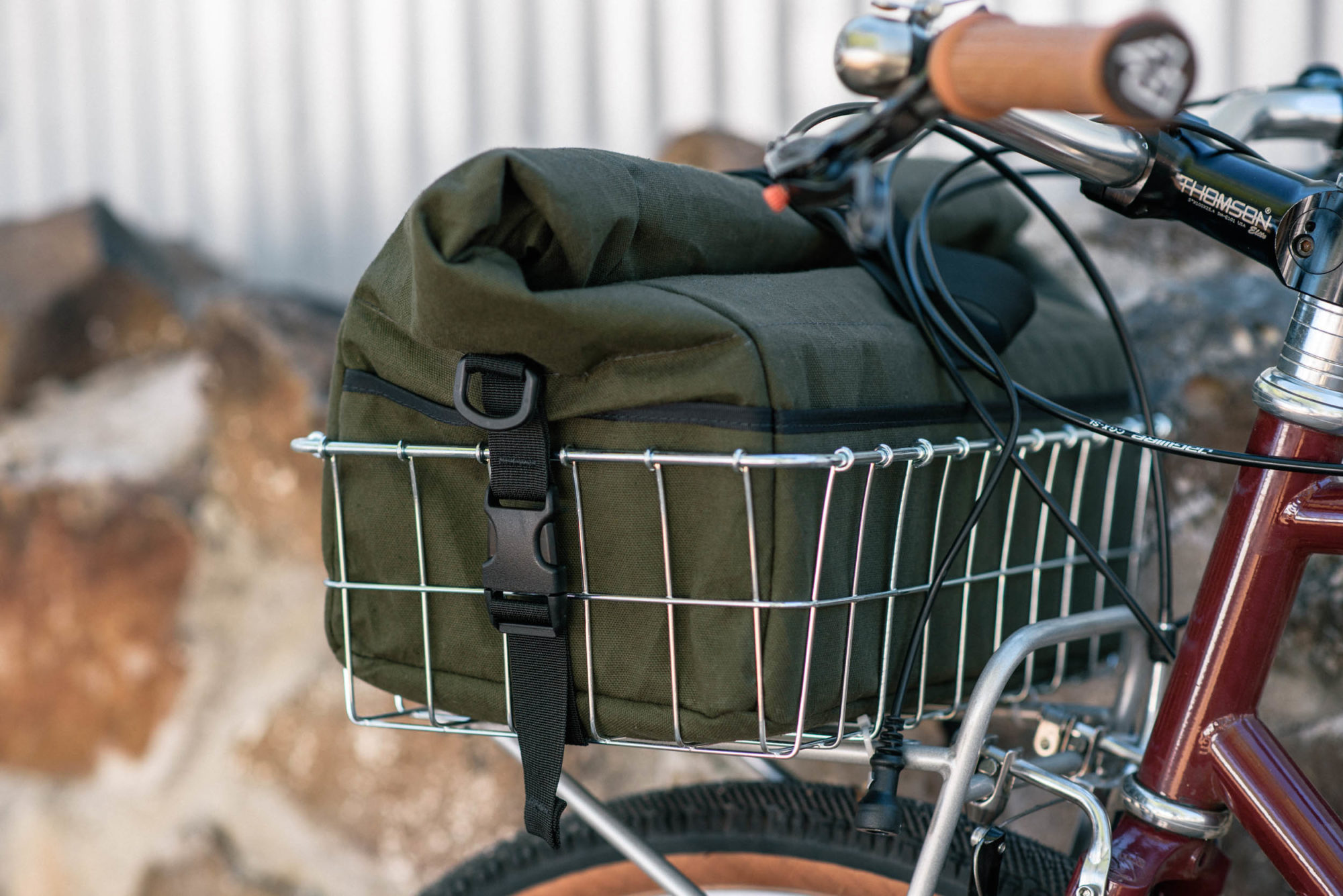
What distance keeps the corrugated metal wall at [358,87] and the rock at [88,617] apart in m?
0.43

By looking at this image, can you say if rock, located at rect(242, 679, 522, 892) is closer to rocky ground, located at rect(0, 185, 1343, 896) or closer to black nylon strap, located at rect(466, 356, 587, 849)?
rocky ground, located at rect(0, 185, 1343, 896)

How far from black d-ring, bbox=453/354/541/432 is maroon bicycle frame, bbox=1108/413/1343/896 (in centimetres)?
42

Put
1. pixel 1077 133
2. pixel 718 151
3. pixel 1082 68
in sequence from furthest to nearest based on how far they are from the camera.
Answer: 1. pixel 718 151
2. pixel 1077 133
3. pixel 1082 68

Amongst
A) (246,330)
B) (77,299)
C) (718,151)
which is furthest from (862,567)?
(77,299)

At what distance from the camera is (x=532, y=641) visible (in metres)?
0.64

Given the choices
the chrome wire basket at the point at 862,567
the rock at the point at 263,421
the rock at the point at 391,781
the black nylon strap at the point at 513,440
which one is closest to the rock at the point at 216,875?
the rock at the point at 391,781

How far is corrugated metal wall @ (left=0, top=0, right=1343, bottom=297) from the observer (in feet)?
4.46

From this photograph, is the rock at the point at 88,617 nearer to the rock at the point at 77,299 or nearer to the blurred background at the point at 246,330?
the blurred background at the point at 246,330

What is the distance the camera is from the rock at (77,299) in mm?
1616

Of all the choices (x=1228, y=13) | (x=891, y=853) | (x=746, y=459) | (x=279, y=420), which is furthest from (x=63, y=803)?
(x=1228, y=13)

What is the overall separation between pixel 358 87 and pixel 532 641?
3.74 feet

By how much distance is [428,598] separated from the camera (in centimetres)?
69

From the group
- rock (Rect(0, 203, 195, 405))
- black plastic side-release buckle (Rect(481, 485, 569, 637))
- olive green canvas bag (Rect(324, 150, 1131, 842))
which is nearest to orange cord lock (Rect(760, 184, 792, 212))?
olive green canvas bag (Rect(324, 150, 1131, 842))

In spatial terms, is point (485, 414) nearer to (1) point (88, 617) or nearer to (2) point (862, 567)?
(2) point (862, 567)
